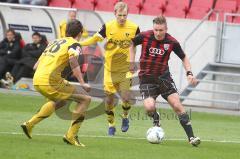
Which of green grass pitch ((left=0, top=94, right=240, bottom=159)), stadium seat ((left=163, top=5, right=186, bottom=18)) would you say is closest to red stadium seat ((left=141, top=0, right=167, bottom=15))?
stadium seat ((left=163, top=5, right=186, bottom=18))

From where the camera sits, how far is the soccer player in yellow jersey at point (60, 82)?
13414mm

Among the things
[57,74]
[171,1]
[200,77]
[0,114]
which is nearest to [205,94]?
[200,77]

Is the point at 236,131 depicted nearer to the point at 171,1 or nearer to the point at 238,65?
the point at 238,65

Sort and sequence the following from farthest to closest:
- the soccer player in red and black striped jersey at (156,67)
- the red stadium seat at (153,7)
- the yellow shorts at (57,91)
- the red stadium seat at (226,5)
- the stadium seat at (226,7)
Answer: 1. the red stadium seat at (153,7)
2. the red stadium seat at (226,5)
3. the stadium seat at (226,7)
4. the soccer player in red and black striped jersey at (156,67)
5. the yellow shorts at (57,91)

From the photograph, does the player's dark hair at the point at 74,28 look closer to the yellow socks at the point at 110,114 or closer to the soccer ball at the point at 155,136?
the soccer ball at the point at 155,136

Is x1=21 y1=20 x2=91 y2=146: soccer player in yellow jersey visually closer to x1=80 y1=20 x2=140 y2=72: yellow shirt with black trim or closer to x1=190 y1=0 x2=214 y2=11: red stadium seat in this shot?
x1=80 y1=20 x2=140 y2=72: yellow shirt with black trim

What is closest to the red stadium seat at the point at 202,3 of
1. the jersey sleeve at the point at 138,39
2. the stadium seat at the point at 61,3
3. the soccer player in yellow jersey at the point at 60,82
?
the stadium seat at the point at 61,3

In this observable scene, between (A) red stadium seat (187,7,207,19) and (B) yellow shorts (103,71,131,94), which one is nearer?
(B) yellow shorts (103,71,131,94)

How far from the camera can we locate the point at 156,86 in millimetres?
14836

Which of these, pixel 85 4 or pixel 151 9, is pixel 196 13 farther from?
pixel 85 4

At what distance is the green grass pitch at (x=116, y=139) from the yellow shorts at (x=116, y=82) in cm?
85

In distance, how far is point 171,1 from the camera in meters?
25.9

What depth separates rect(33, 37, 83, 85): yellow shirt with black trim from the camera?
44.5ft

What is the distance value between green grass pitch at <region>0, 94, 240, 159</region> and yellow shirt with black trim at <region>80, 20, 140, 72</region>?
1.32 m
